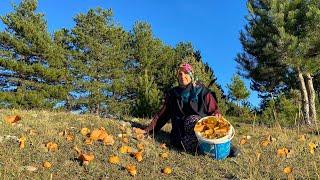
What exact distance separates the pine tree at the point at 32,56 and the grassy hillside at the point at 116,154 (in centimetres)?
2359

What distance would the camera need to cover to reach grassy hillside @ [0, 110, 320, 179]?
5996 millimetres

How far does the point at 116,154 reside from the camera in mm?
6832

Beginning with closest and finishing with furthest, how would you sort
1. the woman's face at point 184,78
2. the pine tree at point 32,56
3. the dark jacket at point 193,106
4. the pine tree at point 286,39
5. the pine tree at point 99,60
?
the dark jacket at point 193,106 → the woman's face at point 184,78 → the pine tree at point 286,39 → the pine tree at point 32,56 → the pine tree at point 99,60

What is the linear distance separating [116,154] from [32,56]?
29099mm

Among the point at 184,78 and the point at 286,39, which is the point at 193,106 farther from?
the point at 286,39

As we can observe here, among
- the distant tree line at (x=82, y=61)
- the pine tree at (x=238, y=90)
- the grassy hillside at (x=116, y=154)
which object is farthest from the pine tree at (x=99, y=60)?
the grassy hillside at (x=116, y=154)

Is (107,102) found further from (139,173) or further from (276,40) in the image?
(139,173)

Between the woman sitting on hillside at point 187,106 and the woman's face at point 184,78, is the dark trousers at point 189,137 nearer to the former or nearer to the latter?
the woman sitting on hillside at point 187,106

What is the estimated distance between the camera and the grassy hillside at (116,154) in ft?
19.7

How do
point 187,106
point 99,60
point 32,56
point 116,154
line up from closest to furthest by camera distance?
point 116,154 → point 187,106 → point 32,56 → point 99,60

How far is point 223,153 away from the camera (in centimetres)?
705

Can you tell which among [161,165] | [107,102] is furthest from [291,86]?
[161,165]

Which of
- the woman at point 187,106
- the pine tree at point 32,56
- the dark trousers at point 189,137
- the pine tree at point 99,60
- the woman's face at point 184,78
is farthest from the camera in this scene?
the pine tree at point 99,60

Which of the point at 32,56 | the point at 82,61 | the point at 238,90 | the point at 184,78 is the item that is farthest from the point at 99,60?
the point at 184,78
